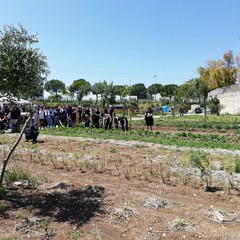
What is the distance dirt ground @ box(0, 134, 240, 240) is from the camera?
505 cm

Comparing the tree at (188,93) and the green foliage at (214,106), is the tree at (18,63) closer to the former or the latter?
the green foliage at (214,106)

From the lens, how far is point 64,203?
6.25 meters

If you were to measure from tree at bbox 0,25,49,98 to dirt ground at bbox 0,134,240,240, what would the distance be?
219 cm

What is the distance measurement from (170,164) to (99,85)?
58.8m

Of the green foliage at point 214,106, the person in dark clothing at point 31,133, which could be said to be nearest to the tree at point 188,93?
the green foliage at point 214,106

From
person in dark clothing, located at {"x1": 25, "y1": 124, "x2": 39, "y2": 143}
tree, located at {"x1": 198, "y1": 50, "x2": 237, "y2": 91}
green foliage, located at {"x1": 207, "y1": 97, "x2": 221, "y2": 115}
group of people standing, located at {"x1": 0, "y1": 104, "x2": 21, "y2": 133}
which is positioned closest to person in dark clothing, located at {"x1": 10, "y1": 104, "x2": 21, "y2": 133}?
group of people standing, located at {"x1": 0, "y1": 104, "x2": 21, "y2": 133}

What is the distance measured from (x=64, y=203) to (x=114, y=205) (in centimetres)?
97

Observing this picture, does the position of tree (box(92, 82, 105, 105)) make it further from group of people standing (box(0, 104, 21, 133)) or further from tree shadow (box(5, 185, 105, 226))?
tree shadow (box(5, 185, 105, 226))

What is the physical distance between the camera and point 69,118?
937 inches

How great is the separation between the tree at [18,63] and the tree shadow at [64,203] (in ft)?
6.74

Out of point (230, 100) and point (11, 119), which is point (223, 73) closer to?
point (230, 100)

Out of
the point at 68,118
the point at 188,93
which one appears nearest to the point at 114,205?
the point at 68,118

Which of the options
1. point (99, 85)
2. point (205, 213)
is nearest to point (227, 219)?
point (205, 213)

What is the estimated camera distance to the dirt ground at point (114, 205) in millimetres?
5047
